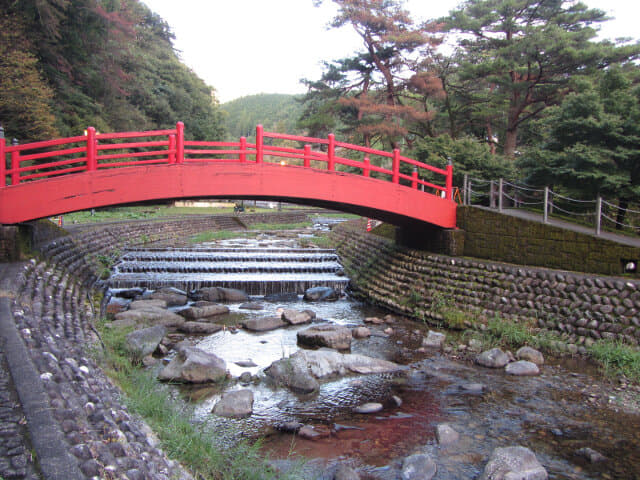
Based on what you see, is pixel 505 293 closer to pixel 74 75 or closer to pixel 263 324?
A: pixel 263 324

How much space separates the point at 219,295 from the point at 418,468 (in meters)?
10.2

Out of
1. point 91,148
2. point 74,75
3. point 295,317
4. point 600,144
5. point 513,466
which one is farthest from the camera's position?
point 74,75

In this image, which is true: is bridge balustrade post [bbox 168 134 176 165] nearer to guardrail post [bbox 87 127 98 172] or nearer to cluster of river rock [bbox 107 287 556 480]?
guardrail post [bbox 87 127 98 172]

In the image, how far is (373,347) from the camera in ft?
34.9

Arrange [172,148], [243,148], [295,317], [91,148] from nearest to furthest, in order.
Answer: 1. [91,148]
2. [172,148]
3. [243,148]
4. [295,317]

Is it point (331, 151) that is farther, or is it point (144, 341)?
point (331, 151)

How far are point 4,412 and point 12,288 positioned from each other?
4.91 m

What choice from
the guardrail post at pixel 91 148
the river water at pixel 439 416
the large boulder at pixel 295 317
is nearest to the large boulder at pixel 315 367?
the river water at pixel 439 416

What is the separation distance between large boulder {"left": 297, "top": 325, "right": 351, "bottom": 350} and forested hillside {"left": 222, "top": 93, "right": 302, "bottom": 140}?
280 feet

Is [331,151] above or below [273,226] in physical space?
above

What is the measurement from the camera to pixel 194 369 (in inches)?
328

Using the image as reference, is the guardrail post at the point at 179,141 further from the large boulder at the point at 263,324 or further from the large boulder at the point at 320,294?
the large boulder at the point at 320,294

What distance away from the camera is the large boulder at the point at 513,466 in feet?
18.4

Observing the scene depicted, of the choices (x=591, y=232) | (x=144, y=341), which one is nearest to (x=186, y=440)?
(x=144, y=341)
